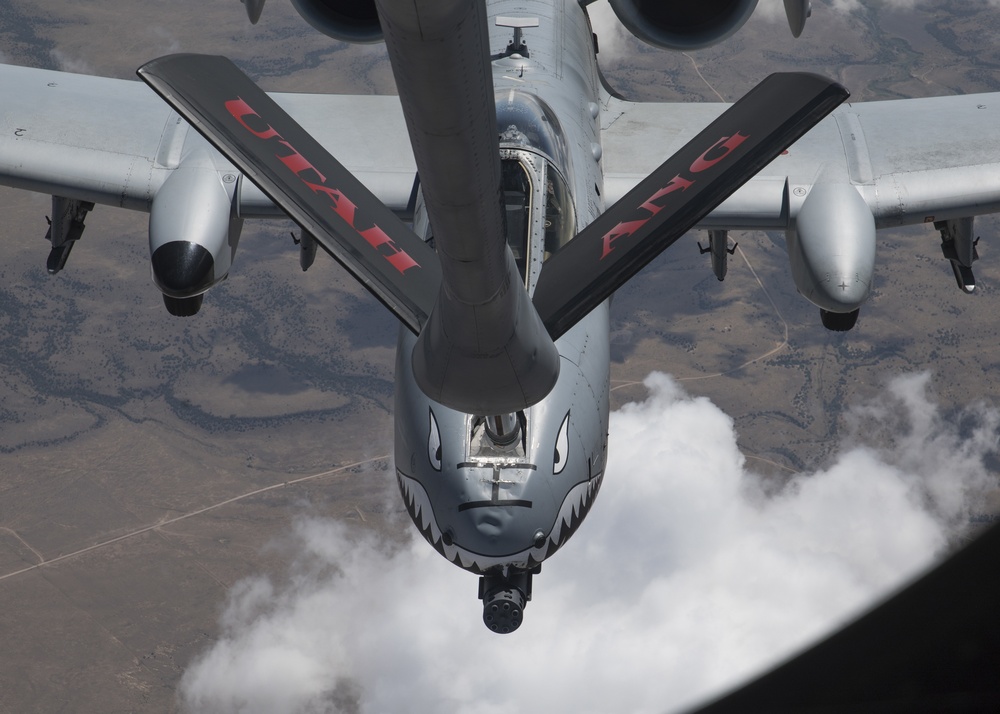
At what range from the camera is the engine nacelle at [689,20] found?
56.8 feet

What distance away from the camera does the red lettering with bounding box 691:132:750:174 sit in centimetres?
841

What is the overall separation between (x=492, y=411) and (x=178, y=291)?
355 inches

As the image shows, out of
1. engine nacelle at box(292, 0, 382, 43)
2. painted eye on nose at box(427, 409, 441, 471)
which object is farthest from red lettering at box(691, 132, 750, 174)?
engine nacelle at box(292, 0, 382, 43)

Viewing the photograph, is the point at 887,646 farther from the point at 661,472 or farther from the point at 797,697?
the point at 661,472

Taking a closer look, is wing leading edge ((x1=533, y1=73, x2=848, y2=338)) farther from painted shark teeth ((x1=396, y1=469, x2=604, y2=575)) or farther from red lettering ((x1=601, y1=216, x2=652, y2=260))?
painted shark teeth ((x1=396, y1=469, x2=604, y2=575))

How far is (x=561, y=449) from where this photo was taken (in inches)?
460

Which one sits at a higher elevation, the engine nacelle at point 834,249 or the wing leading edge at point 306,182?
the wing leading edge at point 306,182

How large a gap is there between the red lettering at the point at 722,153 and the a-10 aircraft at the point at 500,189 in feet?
0.06

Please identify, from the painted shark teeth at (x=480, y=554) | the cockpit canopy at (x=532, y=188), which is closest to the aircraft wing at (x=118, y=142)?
the cockpit canopy at (x=532, y=188)

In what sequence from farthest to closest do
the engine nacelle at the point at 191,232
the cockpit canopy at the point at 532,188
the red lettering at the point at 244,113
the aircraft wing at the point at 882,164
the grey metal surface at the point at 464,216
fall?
the aircraft wing at the point at 882,164, the engine nacelle at the point at 191,232, the cockpit canopy at the point at 532,188, the red lettering at the point at 244,113, the grey metal surface at the point at 464,216

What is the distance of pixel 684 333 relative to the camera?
11825 centimetres

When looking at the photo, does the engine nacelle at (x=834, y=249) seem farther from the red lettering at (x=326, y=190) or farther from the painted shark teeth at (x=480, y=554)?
the red lettering at (x=326, y=190)

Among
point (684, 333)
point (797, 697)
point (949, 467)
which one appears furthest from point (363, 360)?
point (797, 697)

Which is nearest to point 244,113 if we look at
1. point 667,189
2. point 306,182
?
point 306,182
